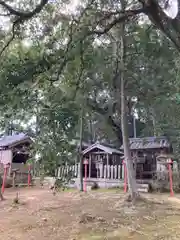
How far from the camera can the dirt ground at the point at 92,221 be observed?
231 inches

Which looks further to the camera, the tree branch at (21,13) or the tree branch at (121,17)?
the tree branch at (121,17)

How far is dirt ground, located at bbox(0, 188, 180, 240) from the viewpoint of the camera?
587cm

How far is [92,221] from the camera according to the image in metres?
6.85

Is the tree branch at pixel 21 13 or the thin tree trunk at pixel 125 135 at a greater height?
the tree branch at pixel 21 13

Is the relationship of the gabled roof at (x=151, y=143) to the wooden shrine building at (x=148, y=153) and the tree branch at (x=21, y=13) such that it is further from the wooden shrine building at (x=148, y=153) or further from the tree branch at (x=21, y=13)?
the tree branch at (x=21, y=13)

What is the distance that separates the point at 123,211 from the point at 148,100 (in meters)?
4.68

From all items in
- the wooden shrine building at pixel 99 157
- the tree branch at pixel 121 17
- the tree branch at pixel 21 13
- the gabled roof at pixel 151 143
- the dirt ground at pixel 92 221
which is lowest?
the dirt ground at pixel 92 221

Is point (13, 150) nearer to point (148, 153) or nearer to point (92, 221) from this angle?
point (148, 153)

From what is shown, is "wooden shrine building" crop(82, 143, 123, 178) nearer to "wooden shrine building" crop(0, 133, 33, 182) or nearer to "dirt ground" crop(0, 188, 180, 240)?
"wooden shrine building" crop(0, 133, 33, 182)

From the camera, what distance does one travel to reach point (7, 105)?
7.35 m

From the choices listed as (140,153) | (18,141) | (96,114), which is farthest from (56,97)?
(18,141)

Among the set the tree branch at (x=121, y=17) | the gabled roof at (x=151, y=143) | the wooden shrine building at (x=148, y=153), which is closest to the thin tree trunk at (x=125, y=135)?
the tree branch at (x=121, y=17)

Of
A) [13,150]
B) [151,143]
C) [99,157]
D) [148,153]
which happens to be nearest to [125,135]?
[151,143]

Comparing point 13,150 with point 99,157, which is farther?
point 13,150
